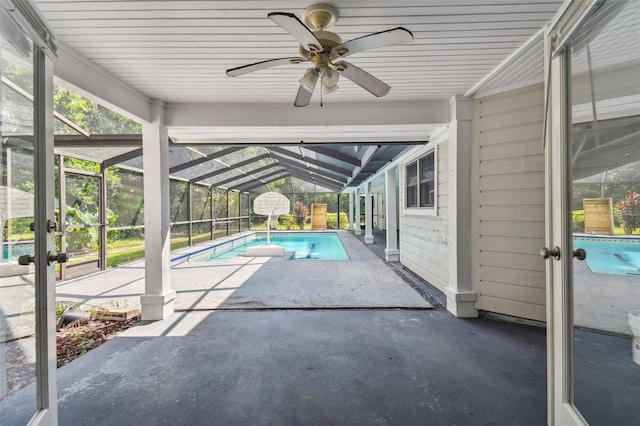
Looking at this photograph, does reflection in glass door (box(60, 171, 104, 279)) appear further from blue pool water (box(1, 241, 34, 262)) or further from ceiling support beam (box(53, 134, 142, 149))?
blue pool water (box(1, 241, 34, 262))

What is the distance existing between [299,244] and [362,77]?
35.4 ft

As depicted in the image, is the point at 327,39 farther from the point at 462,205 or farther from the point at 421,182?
the point at 421,182

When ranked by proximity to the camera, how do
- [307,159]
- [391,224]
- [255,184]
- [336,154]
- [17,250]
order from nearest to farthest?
1. [17,250]
2. [336,154]
3. [391,224]
4. [307,159]
5. [255,184]

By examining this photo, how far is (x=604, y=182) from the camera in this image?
1605 mm

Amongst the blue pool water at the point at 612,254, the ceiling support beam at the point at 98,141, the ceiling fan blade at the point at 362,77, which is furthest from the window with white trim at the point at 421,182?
the ceiling support beam at the point at 98,141

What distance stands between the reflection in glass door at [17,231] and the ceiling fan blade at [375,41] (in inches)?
66.6

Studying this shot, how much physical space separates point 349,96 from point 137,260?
6.53 meters

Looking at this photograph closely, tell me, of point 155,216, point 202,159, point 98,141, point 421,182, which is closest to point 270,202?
point 202,159

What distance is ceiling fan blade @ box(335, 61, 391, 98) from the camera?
6.57 ft

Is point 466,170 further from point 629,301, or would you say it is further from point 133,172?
point 133,172

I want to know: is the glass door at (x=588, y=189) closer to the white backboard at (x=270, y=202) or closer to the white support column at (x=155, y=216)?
the white support column at (x=155, y=216)

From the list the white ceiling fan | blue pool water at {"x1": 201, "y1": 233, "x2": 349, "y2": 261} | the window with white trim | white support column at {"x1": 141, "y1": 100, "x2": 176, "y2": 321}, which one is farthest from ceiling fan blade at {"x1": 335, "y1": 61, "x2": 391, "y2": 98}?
blue pool water at {"x1": 201, "y1": 233, "x2": 349, "y2": 261}

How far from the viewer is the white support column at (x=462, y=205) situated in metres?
3.30

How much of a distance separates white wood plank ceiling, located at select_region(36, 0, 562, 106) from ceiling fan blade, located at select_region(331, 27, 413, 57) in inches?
10.8
